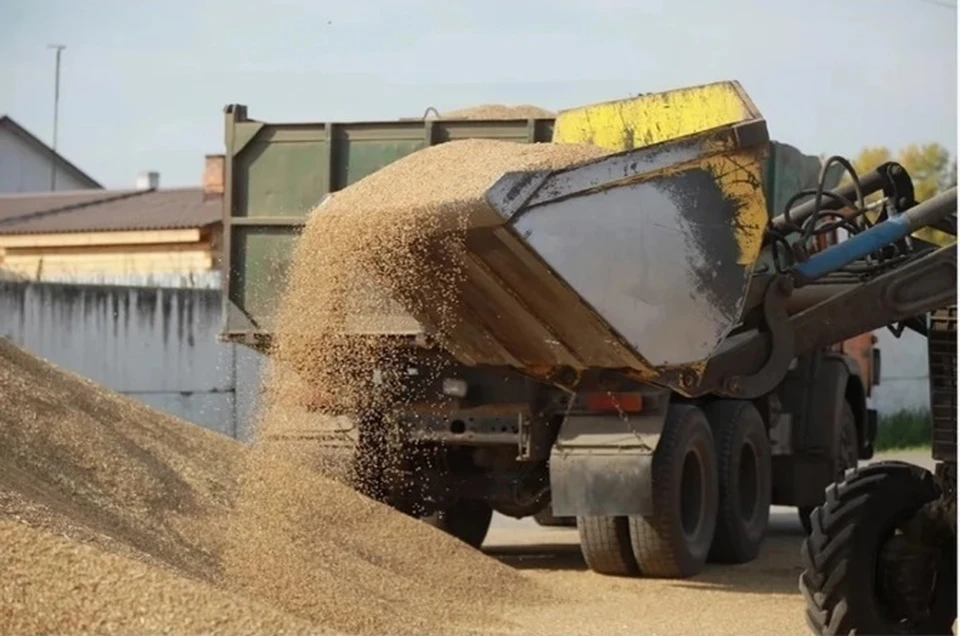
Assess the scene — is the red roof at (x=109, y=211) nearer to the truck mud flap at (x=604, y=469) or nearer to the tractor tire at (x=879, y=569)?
the truck mud flap at (x=604, y=469)

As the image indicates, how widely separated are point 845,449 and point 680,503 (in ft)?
11.2

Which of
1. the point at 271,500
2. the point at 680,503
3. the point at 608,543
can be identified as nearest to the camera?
the point at 271,500

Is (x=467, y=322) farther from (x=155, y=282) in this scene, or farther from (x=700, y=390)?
(x=155, y=282)

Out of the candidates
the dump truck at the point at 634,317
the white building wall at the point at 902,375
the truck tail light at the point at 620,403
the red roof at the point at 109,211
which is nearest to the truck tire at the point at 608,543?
the dump truck at the point at 634,317

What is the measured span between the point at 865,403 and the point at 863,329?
25.6 feet

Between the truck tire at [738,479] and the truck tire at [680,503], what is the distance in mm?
305

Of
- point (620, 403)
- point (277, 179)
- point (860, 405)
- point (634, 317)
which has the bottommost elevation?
point (860, 405)

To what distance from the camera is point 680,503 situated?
10258 mm

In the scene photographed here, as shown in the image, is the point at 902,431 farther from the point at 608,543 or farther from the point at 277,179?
the point at 277,179

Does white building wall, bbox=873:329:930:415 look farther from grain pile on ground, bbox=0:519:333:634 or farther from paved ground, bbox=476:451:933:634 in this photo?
grain pile on ground, bbox=0:519:333:634

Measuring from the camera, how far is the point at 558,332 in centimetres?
671

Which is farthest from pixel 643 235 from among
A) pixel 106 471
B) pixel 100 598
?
pixel 106 471

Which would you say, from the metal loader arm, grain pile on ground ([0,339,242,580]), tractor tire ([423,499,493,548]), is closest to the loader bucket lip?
the metal loader arm

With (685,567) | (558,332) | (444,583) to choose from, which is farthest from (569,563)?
(558,332)
